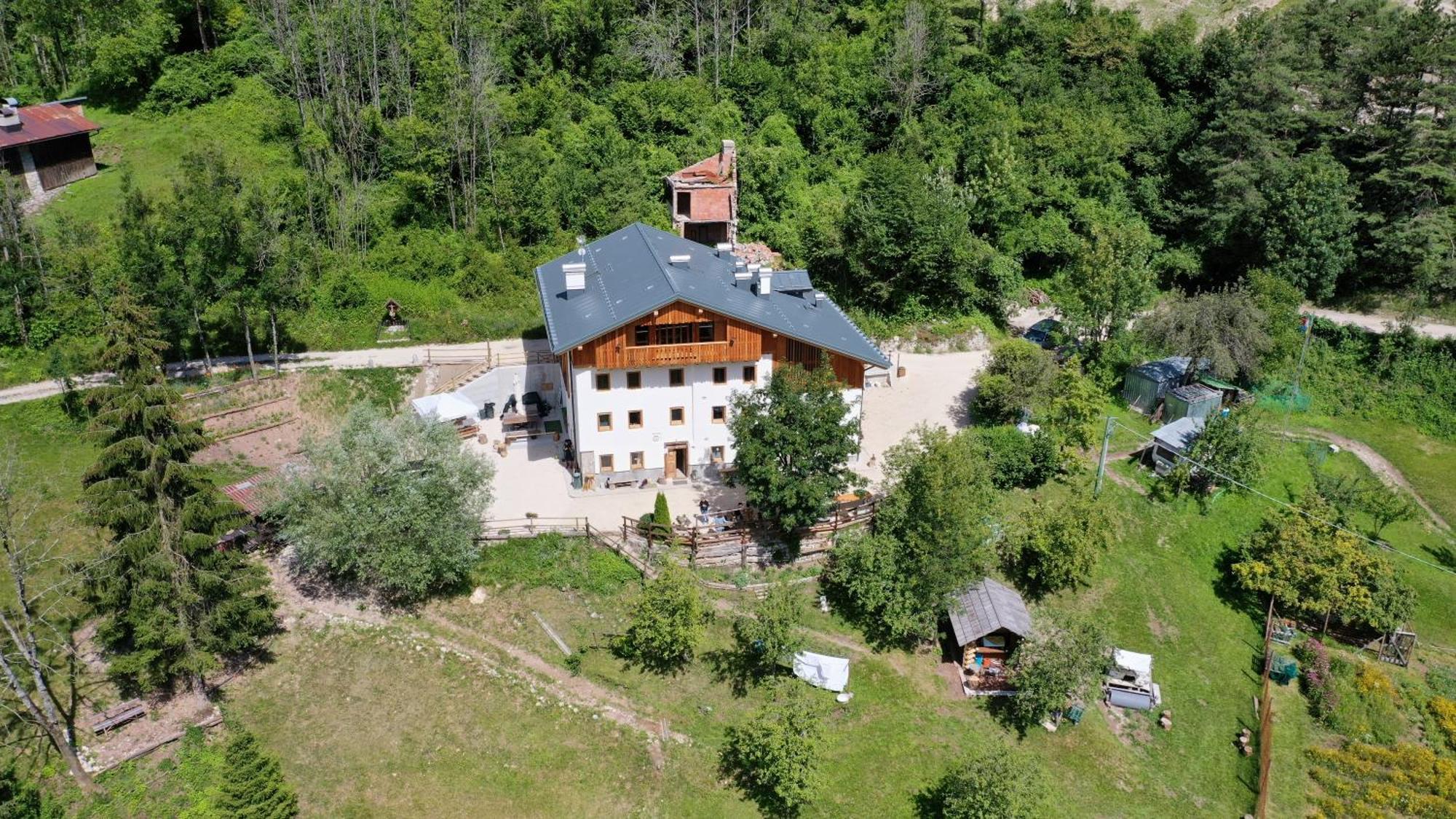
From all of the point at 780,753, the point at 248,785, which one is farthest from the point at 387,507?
the point at 780,753

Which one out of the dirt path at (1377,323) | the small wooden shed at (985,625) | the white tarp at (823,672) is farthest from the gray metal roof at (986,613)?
the dirt path at (1377,323)

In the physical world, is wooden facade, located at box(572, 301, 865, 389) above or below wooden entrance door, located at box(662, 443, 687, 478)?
above

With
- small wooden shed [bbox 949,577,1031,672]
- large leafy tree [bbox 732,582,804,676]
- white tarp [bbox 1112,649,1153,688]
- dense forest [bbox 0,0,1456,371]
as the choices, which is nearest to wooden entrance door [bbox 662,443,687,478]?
large leafy tree [bbox 732,582,804,676]

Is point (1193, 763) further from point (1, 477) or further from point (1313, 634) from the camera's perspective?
point (1, 477)

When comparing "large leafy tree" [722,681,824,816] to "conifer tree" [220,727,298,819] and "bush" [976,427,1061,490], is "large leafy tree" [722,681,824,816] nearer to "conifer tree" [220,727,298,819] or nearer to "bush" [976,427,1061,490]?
"conifer tree" [220,727,298,819]

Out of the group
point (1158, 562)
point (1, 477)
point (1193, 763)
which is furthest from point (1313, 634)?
point (1, 477)

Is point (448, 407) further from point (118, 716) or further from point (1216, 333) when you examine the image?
point (1216, 333)

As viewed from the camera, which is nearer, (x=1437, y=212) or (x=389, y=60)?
(x=1437, y=212)
